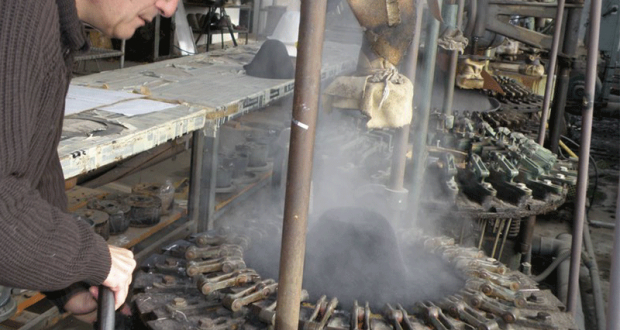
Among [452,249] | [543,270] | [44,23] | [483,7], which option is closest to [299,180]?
[44,23]

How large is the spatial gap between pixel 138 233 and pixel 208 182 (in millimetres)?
515

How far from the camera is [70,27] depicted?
132 centimetres

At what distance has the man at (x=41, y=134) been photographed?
3.72 feet

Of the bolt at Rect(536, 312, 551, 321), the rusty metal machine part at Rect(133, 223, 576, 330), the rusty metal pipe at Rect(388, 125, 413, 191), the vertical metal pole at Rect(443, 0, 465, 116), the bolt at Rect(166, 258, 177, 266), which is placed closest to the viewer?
the rusty metal machine part at Rect(133, 223, 576, 330)

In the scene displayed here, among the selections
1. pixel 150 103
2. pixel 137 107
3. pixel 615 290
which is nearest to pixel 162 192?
pixel 150 103

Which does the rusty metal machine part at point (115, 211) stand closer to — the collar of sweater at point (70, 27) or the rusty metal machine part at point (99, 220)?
the rusty metal machine part at point (99, 220)

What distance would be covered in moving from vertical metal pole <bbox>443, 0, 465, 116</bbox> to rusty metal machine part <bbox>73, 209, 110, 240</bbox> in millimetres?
2185

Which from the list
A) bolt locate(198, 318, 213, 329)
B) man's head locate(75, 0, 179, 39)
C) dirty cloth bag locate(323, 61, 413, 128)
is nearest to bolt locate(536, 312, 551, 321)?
dirty cloth bag locate(323, 61, 413, 128)

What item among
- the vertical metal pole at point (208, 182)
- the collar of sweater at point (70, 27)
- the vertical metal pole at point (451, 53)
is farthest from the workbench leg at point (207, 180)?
the collar of sweater at point (70, 27)

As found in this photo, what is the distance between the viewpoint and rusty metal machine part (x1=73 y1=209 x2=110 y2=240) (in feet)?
12.2

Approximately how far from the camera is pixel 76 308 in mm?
1676

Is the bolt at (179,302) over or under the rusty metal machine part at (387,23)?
under

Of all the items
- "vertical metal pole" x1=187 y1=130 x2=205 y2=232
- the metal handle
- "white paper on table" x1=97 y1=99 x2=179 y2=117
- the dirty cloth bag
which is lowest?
"vertical metal pole" x1=187 y1=130 x2=205 y2=232

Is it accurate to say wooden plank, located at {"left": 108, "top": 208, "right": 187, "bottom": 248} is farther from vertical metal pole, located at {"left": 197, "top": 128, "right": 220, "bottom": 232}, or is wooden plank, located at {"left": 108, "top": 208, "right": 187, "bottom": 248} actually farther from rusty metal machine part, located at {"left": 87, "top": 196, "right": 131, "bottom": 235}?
vertical metal pole, located at {"left": 197, "top": 128, "right": 220, "bottom": 232}
